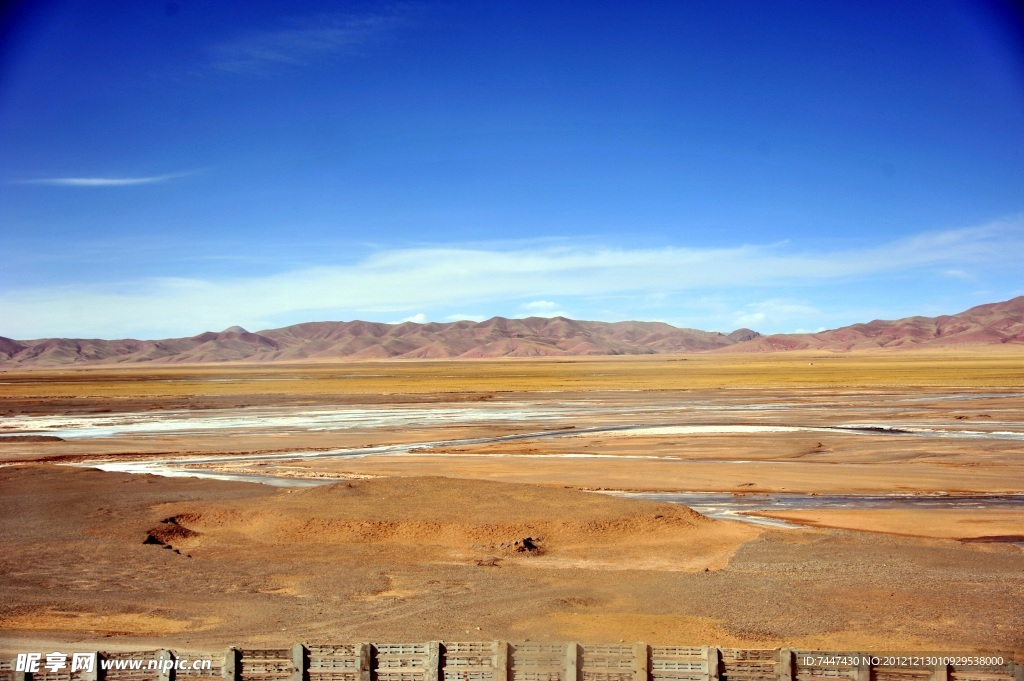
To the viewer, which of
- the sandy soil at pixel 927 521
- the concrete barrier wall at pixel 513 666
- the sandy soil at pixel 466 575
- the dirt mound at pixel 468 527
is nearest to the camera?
the concrete barrier wall at pixel 513 666

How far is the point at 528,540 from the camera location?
50.5 ft

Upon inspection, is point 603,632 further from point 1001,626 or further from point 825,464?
point 825,464

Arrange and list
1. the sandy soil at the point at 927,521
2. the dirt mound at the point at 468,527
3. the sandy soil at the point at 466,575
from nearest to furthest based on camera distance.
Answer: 1. the sandy soil at the point at 466,575
2. the dirt mound at the point at 468,527
3. the sandy soil at the point at 927,521

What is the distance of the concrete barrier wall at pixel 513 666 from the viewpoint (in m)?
6.92

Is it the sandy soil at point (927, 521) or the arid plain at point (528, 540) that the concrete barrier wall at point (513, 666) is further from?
the sandy soil at point (927, 521)

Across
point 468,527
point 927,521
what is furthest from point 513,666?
point 927,521

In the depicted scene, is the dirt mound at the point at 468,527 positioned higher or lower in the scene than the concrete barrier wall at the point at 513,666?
lower

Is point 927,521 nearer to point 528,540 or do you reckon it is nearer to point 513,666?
point 528,540

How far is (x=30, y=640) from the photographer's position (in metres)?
9.69

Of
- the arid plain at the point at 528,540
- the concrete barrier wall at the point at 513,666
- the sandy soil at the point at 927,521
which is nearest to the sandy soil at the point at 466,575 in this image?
the arid plain at the point at 528,540

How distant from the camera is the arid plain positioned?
34.5ft

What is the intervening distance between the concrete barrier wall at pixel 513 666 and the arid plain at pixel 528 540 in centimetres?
271

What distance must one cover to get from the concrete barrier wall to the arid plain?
107 inches

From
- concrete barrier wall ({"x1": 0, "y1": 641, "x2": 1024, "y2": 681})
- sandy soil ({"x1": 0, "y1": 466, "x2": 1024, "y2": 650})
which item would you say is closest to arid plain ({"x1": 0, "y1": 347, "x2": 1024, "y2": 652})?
sandy soil ({"x1": 0, "y1": 466, "x2": 1024, "y2": 650})
